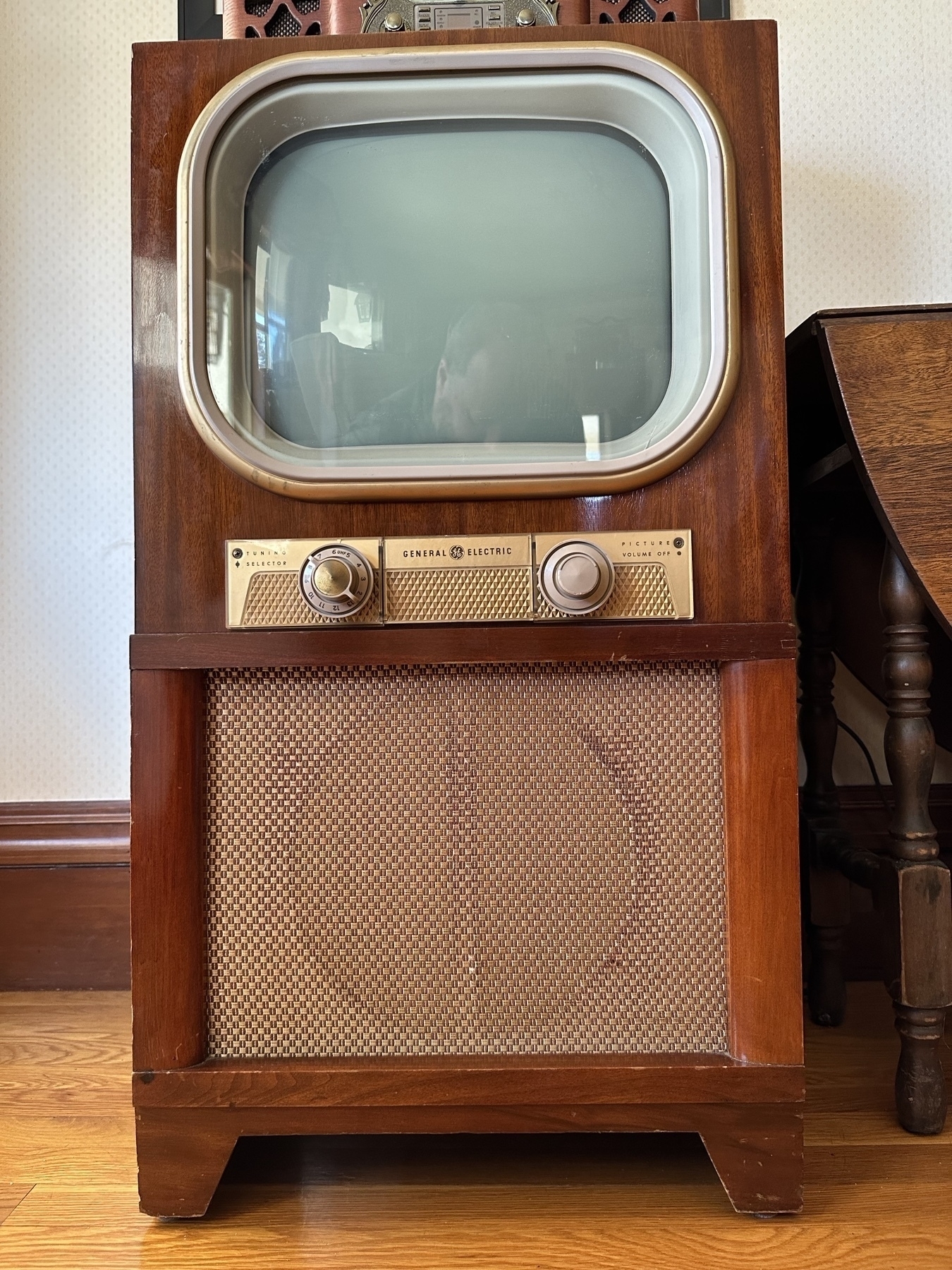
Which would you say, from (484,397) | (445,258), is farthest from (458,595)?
(445,258)

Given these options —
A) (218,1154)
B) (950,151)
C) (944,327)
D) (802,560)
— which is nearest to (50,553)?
(218,1154)

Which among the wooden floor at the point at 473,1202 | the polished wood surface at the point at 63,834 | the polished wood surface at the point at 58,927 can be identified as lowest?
the wooden floor at the point at 473,1202

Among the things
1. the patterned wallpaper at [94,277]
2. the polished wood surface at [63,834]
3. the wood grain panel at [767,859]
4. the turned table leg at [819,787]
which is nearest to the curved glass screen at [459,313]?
the wood grain panel at [767,859]

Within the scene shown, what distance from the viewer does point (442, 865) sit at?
74 centimetres

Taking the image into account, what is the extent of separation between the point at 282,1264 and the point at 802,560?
0.87 m

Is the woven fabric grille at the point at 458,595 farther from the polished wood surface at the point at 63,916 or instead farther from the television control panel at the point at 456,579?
the polished wood surface at the point at 63,916

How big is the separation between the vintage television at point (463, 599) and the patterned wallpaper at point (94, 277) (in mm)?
554

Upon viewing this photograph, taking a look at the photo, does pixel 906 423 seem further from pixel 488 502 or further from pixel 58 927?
pixel 58 927

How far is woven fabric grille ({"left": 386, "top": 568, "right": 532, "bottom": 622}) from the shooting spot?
0.72 meters

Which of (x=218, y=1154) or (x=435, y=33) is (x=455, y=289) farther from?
(x=218, y=1154)

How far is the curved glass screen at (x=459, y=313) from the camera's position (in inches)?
29.5

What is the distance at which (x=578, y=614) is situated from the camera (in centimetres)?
72

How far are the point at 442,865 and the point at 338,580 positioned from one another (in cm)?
24

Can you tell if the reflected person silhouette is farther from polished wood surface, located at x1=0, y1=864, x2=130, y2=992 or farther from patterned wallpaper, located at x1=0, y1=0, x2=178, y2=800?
polished wood surface, located at x1=0, y1=864, x2=130, y2=992
